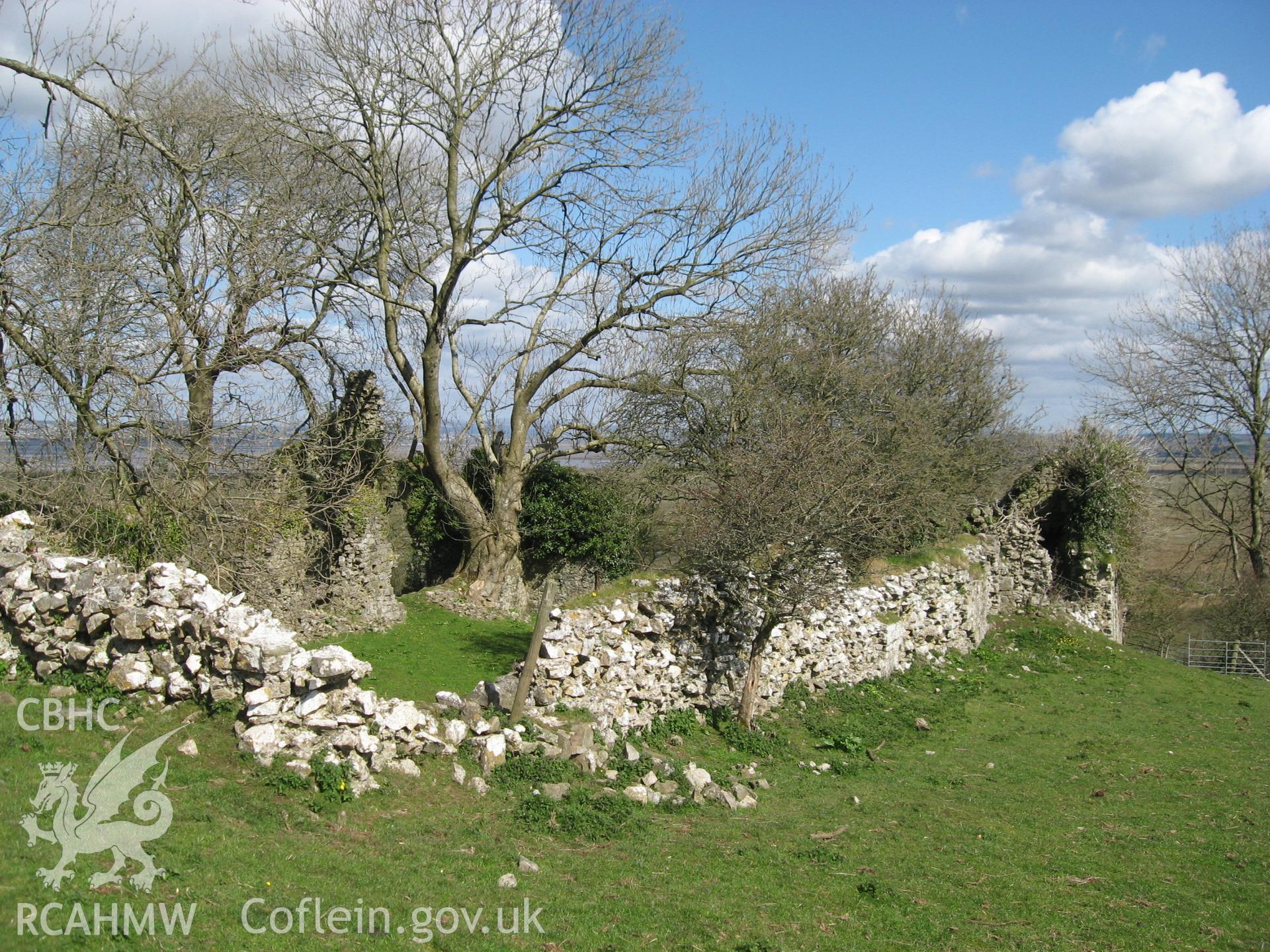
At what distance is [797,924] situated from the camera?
6.71 meters

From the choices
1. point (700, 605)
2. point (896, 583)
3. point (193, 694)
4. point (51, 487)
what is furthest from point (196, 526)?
point (896, 583)

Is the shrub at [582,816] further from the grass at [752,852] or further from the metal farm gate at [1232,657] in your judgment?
the metal farm gate at [1232,657]

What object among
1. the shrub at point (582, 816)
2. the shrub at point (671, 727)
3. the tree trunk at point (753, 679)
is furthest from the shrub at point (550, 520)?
the shrub at point (582, 816)

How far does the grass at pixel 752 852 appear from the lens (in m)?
6.16

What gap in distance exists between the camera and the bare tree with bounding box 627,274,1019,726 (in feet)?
38.9

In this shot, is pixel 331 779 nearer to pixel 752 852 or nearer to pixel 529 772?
pixel 529 772

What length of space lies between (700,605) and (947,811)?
13.9 feet

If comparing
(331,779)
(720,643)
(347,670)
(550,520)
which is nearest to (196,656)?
(347,670)

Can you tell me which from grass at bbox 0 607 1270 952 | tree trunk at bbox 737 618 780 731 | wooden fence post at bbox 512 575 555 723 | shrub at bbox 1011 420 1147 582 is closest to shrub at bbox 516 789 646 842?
grass at bbox 0 607 1270 952

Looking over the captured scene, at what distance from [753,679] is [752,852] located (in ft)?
13.5

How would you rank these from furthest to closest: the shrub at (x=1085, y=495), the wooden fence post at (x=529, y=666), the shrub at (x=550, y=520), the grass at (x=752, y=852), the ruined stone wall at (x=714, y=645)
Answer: the shrub at (x=1085, y=495) → the shrub at (x=550, y=520) → the ruined stone wall at (x=714, y=645) → the wooden fence post at (x=529, y=666) → the grass at (x=752, y=852)

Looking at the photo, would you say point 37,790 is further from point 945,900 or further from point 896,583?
point 896,583

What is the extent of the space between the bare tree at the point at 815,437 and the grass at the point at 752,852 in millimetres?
2560

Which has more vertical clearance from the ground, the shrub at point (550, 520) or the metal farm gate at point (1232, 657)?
the shrub at point (550, 520)
